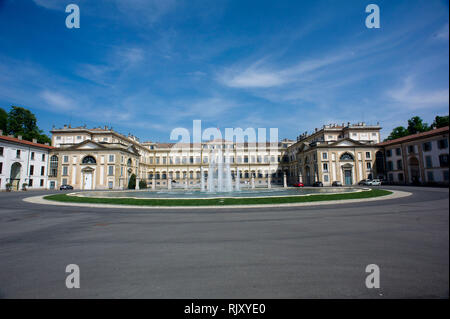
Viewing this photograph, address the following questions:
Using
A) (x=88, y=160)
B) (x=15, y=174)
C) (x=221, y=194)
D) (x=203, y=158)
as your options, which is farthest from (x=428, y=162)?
(x=15, y=174)

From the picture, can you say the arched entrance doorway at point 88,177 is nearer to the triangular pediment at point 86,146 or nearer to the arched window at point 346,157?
the triangular pediment at point 86,146

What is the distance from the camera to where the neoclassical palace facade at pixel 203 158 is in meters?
50.4

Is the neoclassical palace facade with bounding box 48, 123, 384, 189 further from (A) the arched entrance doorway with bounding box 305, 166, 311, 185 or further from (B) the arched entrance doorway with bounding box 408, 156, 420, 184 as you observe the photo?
(B) the arched entrance doorway with bounding box 408, 156, 420, 184

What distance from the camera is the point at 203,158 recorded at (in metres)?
77.7

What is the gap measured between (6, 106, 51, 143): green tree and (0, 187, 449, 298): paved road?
6967 centimetres

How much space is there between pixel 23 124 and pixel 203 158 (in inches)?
2029

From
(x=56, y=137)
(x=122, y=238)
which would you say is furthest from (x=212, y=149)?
(x=122, y=238)

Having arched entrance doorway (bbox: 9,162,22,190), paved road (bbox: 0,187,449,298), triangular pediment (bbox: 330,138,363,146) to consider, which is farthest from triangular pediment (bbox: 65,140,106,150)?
triangular pediment (bbox: 330,138,363,146)

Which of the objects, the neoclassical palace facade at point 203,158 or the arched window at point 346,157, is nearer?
the neoclassical palace facade at point 203,158

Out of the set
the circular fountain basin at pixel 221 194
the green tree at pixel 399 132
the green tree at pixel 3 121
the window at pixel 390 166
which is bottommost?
the circular fountain basin at pixel 221 194

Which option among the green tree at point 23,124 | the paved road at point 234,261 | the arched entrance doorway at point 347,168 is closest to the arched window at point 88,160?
the green tree at point 23,124

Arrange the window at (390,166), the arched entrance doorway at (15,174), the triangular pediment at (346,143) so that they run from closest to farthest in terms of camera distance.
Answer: the arched entrance doorway at (15,174)
the window at (390,166)
the triangular pediment at (346,143)

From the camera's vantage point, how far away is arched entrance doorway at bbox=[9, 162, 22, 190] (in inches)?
1743

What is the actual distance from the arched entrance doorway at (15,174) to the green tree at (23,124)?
17.1 metres
